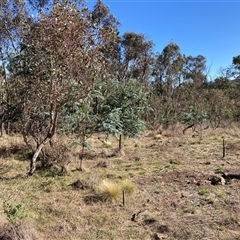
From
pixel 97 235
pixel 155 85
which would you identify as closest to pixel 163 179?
pixel 97 235

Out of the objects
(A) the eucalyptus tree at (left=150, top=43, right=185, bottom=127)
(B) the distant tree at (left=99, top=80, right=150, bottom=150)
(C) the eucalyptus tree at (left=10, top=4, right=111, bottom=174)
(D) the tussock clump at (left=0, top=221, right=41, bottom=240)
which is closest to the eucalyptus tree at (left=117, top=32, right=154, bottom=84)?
(A) the eucalyptus tree at (left=150, top=43, right=185, bottom=127)

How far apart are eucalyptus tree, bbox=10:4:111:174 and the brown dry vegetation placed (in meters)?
1.70

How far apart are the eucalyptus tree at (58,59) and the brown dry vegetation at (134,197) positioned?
5.59ft

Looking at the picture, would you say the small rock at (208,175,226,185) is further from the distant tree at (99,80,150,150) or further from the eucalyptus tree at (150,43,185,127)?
the eucalyptus tree at (150,43,185,127)

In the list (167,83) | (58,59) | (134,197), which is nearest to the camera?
(134,197)

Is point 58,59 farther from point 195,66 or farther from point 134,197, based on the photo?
point 195,66

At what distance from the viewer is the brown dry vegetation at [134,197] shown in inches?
187

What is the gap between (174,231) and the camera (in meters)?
4.66

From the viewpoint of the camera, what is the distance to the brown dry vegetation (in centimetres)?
475

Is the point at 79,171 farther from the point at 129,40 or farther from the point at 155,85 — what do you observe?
the point at 155,85

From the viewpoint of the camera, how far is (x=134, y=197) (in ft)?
20.8

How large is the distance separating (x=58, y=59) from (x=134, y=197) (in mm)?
3748

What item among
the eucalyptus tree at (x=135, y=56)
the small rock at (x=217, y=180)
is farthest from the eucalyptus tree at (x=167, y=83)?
the small rock at (x=217, y=180)

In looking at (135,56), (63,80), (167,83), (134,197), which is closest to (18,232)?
(134,197)
